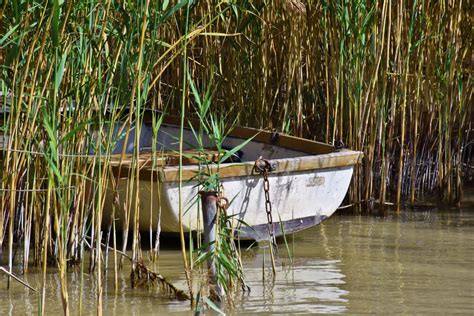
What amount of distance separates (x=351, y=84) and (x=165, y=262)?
2.08m

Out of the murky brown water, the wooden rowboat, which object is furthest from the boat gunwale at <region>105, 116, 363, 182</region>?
the murky brown water

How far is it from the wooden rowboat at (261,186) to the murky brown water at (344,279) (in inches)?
7.6

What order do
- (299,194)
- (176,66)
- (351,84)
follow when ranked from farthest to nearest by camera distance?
1. (176,66)
2. (351,84)
3. (299,194)

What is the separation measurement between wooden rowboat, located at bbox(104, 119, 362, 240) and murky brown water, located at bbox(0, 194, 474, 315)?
19 centimetres

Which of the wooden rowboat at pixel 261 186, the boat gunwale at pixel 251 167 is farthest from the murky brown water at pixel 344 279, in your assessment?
the boat gunwale at pixel 251 167

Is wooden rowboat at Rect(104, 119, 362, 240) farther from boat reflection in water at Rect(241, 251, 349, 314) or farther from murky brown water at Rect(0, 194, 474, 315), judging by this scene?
boat reflection in water at Rect(241, 251, 349, 314)

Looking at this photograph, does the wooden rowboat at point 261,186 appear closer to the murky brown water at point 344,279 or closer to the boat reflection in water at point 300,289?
the murky brown water at point 344,279

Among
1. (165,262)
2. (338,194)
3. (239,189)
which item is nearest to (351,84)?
(338,194)

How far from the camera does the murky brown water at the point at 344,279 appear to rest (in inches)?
197

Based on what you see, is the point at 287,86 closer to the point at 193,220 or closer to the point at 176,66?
the point at 176,66

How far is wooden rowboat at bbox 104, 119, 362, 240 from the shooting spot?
598 centimetres

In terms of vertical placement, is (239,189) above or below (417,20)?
below

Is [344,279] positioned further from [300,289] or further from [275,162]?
[275,162]

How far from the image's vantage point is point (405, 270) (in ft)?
19.1
